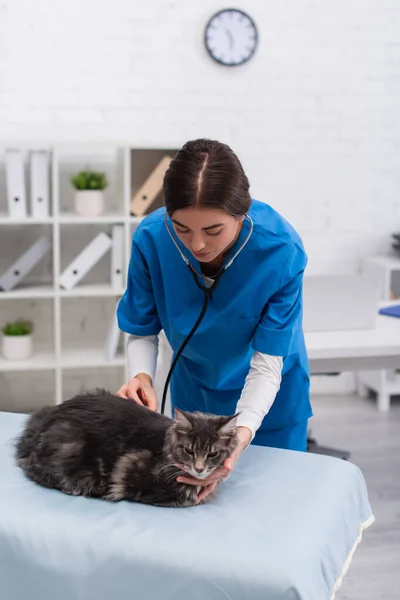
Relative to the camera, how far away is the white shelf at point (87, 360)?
326cm

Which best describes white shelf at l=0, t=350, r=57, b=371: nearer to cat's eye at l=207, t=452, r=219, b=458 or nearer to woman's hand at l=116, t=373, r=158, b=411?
woman's hand at l=116, t=373, r=158, b=411

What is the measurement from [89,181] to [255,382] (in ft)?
6.77

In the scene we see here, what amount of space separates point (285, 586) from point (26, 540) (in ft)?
1.36

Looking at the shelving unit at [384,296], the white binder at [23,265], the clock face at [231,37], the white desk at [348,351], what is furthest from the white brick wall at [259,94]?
the white desk at [348,351]

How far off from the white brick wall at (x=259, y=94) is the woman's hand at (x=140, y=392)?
189 centimetres

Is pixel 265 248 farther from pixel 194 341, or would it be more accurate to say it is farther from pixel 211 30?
pixel 211 30

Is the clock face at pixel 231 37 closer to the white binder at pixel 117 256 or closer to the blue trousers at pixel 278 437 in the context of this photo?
the white binder at pixel 117 256

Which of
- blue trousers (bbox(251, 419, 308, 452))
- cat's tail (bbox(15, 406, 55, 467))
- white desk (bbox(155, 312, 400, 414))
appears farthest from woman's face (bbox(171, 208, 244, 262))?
white desk (bbox(155, 312, 400, 414))

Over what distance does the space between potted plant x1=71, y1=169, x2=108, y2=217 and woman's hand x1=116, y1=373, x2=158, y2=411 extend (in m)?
1.85

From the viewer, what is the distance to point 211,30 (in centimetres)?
344

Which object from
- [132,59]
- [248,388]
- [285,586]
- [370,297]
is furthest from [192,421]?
[132,59]

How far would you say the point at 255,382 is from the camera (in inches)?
55.1

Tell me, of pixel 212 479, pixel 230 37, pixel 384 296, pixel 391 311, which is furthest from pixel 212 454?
pixel 230 37

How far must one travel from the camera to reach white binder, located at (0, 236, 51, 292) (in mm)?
3213
